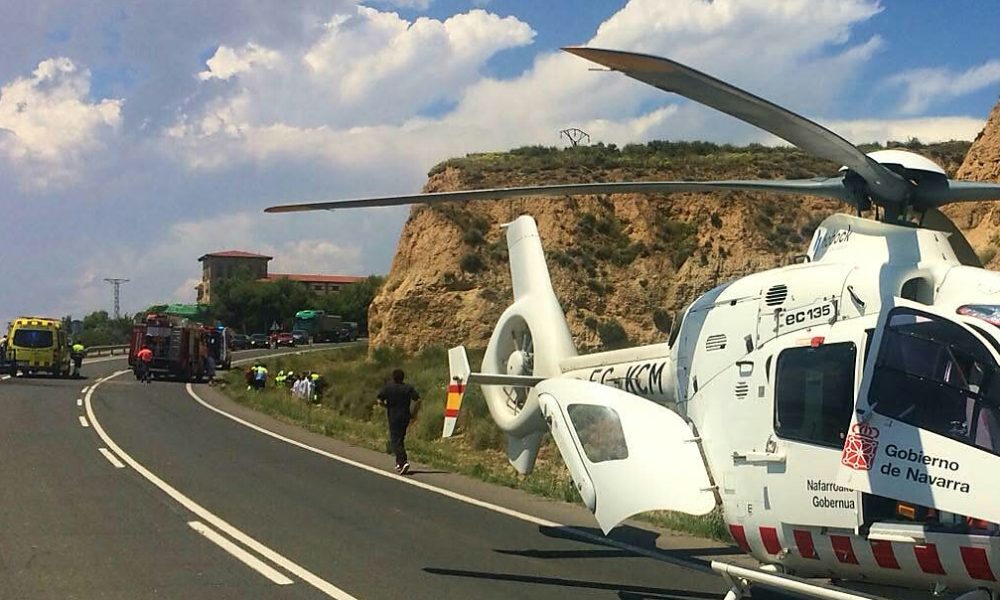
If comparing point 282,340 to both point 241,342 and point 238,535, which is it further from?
point 238,535

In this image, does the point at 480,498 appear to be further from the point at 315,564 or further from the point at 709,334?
the point at 709,334

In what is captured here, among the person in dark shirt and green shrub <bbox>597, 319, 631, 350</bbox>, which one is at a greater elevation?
green shrub <bbox>597, 319, 631, 350</bbox>

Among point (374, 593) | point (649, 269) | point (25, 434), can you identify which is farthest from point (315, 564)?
point (649, 269)

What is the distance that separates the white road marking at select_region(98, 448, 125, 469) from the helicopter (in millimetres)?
9099

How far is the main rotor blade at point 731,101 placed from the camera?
15.3 feet

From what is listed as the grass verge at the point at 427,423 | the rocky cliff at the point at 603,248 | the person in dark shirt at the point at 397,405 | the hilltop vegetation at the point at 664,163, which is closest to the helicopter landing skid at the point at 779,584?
the grass verge at the point at 427,423

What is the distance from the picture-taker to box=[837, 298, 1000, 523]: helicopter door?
17.3 ft

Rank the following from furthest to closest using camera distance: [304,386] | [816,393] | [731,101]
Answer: [304,386] < [816,393] < [731,101]

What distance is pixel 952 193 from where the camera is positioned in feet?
21.5

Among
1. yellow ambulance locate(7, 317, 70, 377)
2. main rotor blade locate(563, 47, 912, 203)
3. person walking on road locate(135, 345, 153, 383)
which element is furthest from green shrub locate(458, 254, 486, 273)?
main rotor blade locate(563, 47, 912, 203)

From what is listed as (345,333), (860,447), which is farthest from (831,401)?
(345,333)

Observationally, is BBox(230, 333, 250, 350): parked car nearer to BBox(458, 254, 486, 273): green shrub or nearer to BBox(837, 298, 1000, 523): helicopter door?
BBox(458, 254, 486, 273): green shrub

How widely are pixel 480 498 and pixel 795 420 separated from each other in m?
7.36

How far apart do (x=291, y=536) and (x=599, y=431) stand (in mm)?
4067
